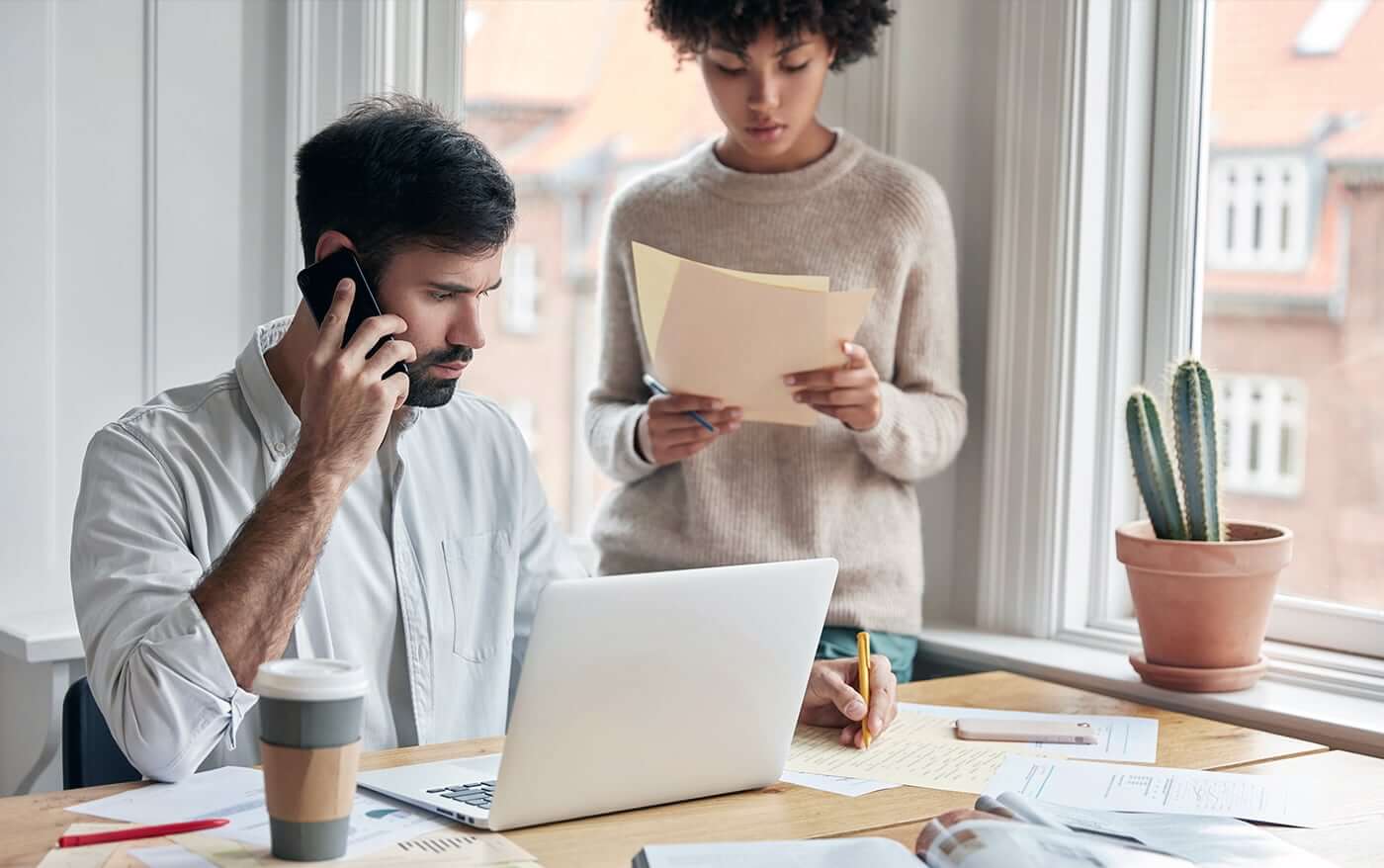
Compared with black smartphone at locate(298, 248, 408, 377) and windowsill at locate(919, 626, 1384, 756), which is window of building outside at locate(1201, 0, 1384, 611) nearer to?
windowsill at locate(919, 626, 1384, 756)

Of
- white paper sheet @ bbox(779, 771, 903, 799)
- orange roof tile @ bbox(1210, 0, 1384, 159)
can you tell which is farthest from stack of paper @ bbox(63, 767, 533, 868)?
orange roof tile @ bbox(1210, 0, 1384, 159)

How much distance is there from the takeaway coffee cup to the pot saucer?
1202 millimetres

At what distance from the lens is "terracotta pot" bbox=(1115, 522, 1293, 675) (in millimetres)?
1815

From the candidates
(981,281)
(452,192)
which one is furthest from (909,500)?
(452,192)

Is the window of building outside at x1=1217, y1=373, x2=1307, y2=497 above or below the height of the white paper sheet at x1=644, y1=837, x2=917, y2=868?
above

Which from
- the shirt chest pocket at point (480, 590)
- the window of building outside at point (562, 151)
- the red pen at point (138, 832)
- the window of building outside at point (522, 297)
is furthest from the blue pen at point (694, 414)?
the window of building outside at point (522, 297)

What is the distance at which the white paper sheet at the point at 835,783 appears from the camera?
1316 millimetres

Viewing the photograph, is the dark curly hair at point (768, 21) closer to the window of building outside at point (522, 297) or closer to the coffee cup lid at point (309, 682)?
the coffee cup lid at point (309, 682)

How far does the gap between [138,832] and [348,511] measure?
550 mm

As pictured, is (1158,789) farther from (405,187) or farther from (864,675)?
(405,187)

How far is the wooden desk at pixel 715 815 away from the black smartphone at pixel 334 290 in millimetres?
452

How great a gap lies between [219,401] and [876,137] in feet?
4.39

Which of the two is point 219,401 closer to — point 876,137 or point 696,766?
point 696,766

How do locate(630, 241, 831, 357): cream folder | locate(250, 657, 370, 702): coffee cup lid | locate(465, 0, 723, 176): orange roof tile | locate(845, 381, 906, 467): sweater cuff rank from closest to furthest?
locate(250, 657, 370, 702): coffee cup lid
locate(630, 241, 831, 357): cream folder
locate(845, 381, 906, 467): sweater cuff
locate(465, 0, 723, 176): orange roof tile
